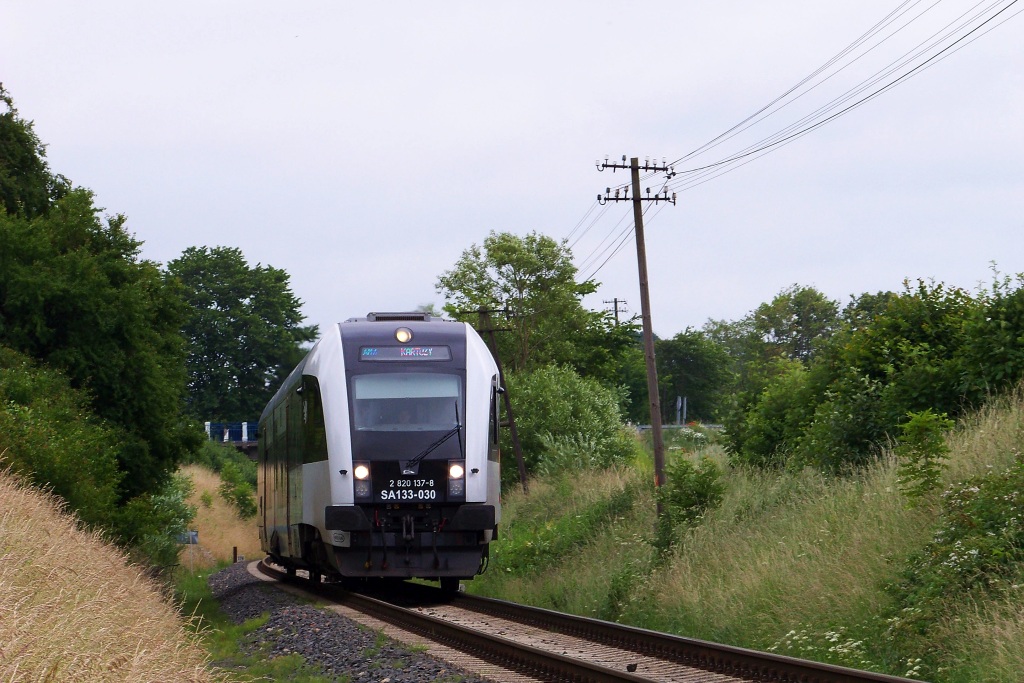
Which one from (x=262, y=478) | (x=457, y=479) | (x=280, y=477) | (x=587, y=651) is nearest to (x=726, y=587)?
(x=587, y=651)

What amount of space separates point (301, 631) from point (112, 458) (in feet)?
34.7

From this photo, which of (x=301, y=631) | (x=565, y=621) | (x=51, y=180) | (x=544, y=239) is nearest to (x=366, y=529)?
(x=301, y=631)

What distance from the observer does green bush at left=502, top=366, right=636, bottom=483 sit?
43.4m

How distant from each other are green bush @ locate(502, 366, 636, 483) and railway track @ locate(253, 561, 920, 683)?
26.0 m

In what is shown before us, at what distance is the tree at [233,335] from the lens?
81625 mm

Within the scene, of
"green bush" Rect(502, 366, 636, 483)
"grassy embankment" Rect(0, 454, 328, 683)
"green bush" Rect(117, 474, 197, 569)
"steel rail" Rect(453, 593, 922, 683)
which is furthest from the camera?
"green bush" Rect(502, 366, 636, 483)

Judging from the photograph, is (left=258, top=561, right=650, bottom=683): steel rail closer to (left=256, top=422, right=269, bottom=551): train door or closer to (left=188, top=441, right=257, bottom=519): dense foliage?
(left=256, top=422, right=269, bottom=551): train door

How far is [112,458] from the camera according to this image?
23.7 meters

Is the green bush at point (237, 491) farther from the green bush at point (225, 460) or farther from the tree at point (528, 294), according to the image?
the tree at point (528, 294)

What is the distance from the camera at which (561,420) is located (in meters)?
44.0

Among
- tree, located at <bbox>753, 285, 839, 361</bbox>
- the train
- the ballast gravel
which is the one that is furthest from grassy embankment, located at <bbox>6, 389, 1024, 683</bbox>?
tree, located at <bbox>753, 285, 839, 361</bbox>

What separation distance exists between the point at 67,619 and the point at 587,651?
19.9 feet

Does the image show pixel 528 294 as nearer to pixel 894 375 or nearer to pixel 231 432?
pixel 231 432

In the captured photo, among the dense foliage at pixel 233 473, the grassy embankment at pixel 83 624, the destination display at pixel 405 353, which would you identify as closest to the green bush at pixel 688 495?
the destination display at pixel 405 353
